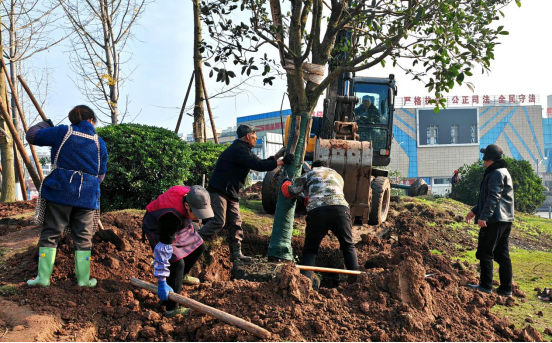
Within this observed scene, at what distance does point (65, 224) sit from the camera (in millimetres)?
4328

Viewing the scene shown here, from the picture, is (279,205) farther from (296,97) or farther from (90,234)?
(90,234)

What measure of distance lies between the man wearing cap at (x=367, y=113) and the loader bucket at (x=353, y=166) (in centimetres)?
314

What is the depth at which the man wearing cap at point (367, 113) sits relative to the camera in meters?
10.4

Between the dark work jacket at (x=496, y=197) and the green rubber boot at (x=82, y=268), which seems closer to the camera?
the green rubber boot at (x=82, y=268)

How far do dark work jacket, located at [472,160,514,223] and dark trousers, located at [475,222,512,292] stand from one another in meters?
0.11

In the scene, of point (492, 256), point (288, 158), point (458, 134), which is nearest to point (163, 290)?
point (288, 158)

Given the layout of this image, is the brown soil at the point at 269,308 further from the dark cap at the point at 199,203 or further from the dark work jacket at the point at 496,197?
the dark work jacket at the point at 496,197

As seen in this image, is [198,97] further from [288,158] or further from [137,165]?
[288,158]

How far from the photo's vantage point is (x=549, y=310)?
4.77 metres

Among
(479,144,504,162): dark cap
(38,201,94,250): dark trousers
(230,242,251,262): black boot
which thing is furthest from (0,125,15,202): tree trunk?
(479,144,504,162): dark cap

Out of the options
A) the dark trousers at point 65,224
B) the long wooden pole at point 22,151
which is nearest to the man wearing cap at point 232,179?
the dark trousers at point 65,224

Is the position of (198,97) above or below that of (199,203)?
above

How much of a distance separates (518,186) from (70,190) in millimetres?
17417

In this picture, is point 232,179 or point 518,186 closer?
point 232,179
